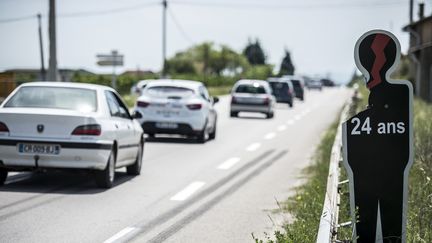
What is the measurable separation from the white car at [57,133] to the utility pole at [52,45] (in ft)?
55.0

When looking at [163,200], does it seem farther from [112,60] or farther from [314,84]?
[314,84]

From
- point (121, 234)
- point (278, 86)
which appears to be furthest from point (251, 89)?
point (121, 234)

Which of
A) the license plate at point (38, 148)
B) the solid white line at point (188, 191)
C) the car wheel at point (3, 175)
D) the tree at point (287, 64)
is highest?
the license plate at point (38, 148)

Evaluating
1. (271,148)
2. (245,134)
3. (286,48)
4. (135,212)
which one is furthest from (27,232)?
(286,48)

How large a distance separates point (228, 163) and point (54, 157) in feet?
18.4

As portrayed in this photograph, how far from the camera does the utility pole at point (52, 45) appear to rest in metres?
28.5

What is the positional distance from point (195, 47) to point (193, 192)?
611 ft

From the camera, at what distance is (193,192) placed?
39.0 feet

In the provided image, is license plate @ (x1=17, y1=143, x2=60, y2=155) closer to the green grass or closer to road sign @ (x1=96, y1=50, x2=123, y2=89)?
the green grass

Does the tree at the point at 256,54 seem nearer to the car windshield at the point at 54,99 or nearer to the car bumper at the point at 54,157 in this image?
the car windshield at the point at 54,99

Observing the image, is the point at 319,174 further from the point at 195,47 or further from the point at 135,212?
the point at 195,47

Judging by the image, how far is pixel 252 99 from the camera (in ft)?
118

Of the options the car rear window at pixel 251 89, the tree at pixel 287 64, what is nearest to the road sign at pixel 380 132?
the car rear window at pixel 251 89

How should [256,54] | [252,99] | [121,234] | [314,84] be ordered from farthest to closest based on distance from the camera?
[256,54], [314,84], [252,99], [121,234]
